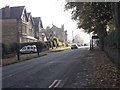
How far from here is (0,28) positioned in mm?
49781

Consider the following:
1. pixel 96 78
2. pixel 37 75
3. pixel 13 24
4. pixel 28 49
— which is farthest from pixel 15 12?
pixel 96 78

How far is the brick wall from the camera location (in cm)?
4850

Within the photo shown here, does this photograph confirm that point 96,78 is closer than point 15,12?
Yes

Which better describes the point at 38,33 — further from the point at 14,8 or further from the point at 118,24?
the point at 118,24

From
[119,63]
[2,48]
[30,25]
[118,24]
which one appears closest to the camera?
[119,63]

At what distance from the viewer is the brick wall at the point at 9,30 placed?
48500 millimetres

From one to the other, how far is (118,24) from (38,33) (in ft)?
168

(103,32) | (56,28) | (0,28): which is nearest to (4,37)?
(0,28)

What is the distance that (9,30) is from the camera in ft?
160

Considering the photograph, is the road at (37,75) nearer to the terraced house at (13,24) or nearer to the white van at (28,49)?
the white van at (28,49)

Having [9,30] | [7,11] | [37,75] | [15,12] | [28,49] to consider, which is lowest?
[37,75]

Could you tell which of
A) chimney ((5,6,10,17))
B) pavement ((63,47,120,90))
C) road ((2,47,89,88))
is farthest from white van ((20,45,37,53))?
pavement ((63,47,120,90))

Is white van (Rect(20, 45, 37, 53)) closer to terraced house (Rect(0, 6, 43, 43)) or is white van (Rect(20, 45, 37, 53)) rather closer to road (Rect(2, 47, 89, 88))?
terraced house (Rect(0, 6, 43, 43))

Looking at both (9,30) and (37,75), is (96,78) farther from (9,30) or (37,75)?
(9,30)
